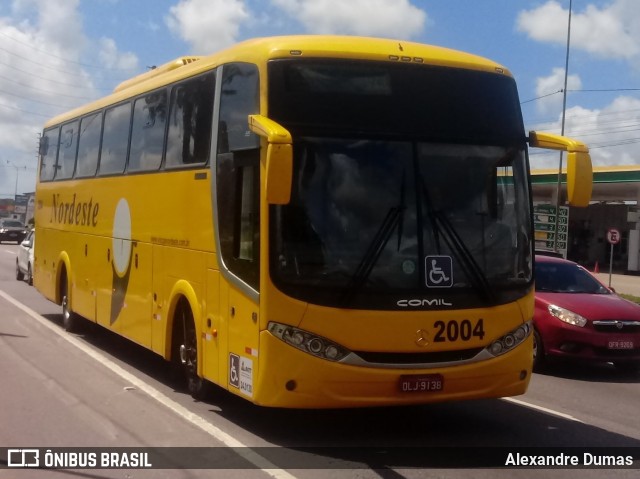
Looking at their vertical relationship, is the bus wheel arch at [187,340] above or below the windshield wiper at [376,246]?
below

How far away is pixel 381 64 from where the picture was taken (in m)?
8.23

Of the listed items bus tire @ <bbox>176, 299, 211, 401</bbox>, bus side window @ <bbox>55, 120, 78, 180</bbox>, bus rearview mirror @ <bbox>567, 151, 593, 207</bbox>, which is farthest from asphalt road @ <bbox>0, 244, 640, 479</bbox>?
bus side window @ <bbox>55, 120, 78, 180</bbox>

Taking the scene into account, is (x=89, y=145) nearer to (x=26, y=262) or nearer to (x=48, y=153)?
(x=48, y=153)

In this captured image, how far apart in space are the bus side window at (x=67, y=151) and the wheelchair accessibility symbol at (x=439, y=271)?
30.5ft

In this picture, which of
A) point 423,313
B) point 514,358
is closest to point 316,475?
point 423,313

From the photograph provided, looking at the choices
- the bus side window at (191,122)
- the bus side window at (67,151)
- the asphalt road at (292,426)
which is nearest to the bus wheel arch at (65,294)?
the bus side window at (67,151)

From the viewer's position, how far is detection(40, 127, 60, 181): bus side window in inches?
677

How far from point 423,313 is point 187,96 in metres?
3.99

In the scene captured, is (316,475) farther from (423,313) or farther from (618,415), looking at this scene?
(618,415)

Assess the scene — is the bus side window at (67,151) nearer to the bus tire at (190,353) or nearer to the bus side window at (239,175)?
the bus tire at (190,353)

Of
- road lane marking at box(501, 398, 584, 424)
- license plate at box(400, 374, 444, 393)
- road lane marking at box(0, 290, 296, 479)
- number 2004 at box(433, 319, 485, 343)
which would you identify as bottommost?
road lane marking at box(0, 290, 296, 479)

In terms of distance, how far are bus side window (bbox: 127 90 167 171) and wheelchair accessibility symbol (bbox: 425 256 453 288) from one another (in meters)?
4.26

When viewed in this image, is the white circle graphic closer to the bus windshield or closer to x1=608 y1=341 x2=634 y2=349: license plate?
the bus windshield

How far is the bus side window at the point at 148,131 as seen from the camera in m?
11.0
